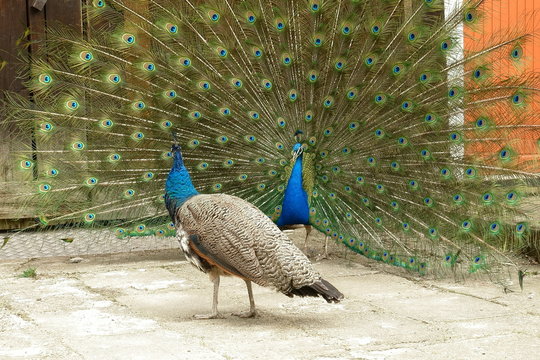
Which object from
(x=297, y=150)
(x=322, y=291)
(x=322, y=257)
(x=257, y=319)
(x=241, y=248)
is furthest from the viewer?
(x=322, y=257)

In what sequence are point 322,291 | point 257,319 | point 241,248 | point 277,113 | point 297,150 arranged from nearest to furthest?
point 322,291, point 241,248, point 257,319, point 297,150, point 277,113

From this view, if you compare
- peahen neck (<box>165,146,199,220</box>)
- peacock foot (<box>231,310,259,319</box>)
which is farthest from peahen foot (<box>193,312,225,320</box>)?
peahen neck (<box>165,146,199,220</box>)

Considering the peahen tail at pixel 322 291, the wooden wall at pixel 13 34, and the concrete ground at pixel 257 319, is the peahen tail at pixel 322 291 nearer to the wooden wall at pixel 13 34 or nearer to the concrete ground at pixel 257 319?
the concrete ground at pixel 257 319

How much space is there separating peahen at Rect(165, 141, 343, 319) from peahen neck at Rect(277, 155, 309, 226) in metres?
1.27

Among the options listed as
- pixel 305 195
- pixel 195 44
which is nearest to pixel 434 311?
pixel 305 195

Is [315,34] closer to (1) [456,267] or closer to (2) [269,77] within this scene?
(2) [269,77]

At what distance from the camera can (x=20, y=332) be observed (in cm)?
427

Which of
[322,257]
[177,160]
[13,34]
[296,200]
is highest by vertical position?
[13,34]

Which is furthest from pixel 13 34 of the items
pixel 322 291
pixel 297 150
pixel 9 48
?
pixel 322 291

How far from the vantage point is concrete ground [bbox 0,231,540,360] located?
12.7 ft

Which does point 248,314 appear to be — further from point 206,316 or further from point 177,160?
point 177,160

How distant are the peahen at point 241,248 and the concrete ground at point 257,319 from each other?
241 millimetres

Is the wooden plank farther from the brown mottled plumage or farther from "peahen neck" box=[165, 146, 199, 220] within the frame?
the brown mottled plumage

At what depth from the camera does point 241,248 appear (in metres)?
4.20
